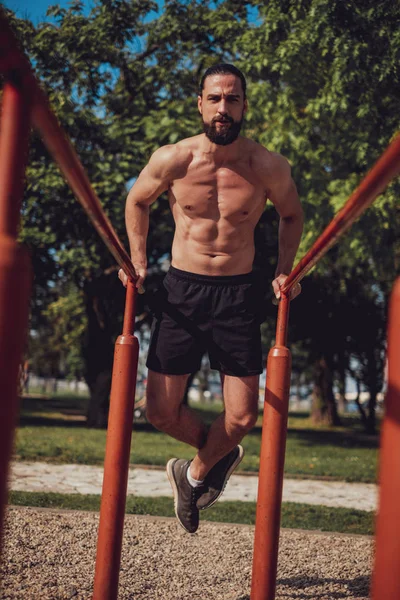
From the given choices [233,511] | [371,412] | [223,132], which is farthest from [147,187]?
[371,412]

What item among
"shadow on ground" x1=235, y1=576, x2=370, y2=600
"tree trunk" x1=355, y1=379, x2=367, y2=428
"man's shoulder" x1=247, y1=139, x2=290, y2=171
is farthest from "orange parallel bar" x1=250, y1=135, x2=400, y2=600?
"tree trunk" x1=355, y1=379, x2=367, y2=428

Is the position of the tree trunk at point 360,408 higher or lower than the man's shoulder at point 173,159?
lower

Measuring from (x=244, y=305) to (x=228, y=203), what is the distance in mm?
507

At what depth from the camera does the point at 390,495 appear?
1396mm

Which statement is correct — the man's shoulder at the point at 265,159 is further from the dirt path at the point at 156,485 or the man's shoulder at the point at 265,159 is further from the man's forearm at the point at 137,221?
the dirt path at the point at 156,485

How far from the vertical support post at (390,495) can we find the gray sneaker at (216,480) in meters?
2.64

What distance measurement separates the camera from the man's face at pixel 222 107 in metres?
3.49

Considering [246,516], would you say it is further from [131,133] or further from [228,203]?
[131,133]

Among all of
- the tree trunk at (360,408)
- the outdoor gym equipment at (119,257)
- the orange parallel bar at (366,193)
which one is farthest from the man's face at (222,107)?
the tree trunk at (360,408)

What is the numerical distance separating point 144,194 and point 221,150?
0.47 metres

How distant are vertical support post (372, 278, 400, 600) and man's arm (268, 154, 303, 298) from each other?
2.08m

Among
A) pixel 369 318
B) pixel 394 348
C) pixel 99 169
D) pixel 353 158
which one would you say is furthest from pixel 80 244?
pixel 394 348

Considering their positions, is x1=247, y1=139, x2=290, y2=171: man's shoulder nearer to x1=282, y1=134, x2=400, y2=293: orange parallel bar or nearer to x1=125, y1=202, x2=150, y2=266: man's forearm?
x1=125, y1=202, x2=150, y2=266: man's forearm

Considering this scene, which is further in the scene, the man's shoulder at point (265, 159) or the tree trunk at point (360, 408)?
the tree trunk at point (360, 408)
